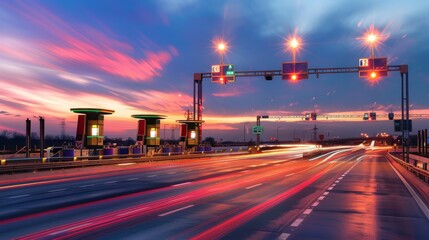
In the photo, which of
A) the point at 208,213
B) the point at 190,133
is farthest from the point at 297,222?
the point at 190,133

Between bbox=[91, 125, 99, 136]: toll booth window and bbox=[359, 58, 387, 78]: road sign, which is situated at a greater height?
bbox=[359, 58, 387, 78]: road sign

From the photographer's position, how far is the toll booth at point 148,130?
2098 inches

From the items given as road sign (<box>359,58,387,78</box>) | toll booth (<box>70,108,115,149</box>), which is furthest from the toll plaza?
road sign (<box>359,58,387,78</box>)

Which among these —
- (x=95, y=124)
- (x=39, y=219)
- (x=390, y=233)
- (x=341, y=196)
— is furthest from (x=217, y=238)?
(x=95, y=124)

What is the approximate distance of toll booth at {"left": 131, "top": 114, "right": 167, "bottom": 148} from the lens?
53.3 m

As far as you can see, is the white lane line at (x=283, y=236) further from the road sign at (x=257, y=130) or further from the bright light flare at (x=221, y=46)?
the road sign at (x=257, y=130)

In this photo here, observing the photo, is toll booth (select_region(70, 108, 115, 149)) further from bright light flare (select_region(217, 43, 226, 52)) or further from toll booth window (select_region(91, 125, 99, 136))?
bright light flare (select_region(217, 43, 226, 52))

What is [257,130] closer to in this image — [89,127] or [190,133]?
[190,133]

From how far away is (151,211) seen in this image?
12328 mm

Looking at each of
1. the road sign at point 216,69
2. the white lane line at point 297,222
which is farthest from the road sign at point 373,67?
the white lane line at point 297,222

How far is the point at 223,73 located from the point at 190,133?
21750mm

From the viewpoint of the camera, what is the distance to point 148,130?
5353 centimetres

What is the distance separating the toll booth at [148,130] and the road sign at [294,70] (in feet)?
58.0

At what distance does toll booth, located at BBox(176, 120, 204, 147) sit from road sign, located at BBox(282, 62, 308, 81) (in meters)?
24.3
